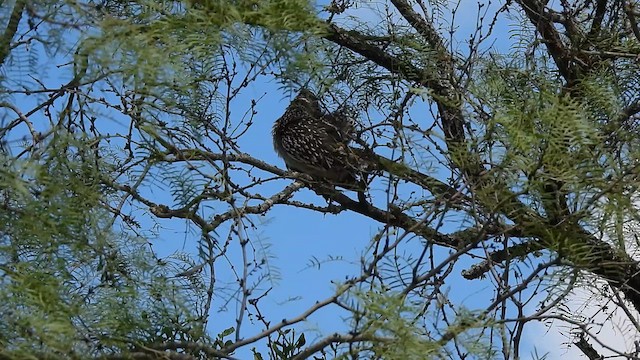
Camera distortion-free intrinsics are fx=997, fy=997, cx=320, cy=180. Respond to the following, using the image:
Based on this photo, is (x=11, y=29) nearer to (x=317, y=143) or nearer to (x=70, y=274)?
(x=70, y=274)

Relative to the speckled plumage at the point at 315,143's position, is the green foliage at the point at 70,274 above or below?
below

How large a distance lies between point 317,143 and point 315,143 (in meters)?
0.01

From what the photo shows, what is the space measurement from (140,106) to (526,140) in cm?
74

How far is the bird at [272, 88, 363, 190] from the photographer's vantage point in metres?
3.06

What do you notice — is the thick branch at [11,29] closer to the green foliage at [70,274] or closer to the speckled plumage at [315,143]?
the green foliage at [70,274]

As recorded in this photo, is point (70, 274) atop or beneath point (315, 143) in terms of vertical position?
beneath

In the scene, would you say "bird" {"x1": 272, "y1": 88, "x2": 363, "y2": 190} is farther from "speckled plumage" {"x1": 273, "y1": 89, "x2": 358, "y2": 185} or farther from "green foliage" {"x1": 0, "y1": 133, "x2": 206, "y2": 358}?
"green foliage" {"x1": 0, "y1": 133, "x2": 206, "y2": 358}

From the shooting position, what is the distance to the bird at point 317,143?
306 cm

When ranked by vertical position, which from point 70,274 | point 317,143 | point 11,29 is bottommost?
point 70,274

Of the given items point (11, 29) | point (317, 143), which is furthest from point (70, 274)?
point (317, 143)

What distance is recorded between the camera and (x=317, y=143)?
3387 mm

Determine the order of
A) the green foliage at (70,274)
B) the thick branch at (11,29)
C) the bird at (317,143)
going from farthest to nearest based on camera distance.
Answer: the bird at (317,143) < the thick branch at (11,29) < the green foliage at (70,274)

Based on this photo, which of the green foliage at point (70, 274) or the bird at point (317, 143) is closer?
the green foliage at point (70, 274)

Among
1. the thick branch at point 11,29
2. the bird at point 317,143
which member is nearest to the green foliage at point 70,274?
the thick branch at point 11,29
